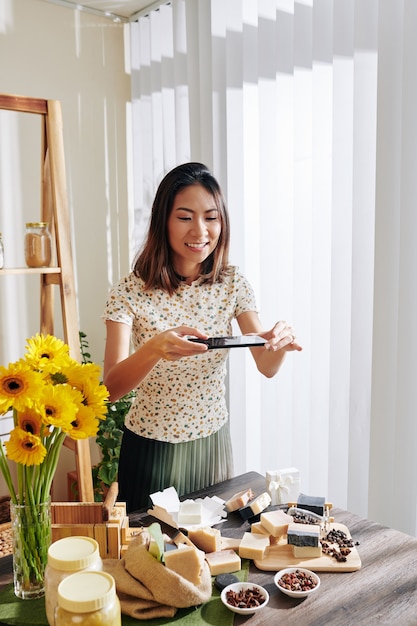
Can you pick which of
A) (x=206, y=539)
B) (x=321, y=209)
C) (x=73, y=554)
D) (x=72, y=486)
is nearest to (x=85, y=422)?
(x=73, y=554)

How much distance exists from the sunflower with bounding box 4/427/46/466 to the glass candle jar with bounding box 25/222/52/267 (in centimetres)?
160

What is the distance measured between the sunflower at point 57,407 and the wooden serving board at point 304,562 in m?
0.53

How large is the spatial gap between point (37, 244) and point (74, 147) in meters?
0.92

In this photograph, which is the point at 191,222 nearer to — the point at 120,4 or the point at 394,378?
the point at 394,378

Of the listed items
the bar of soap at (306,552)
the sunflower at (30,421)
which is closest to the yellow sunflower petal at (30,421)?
the sunflower at (30,421)

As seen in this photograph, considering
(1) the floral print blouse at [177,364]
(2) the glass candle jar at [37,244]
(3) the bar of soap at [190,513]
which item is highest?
(2) the glass candle jar at [37,244]

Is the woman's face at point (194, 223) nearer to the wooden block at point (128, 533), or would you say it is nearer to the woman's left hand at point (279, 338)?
the woman's left hand at point (279, 338)

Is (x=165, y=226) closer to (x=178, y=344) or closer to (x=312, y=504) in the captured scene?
(x=178, y=344)

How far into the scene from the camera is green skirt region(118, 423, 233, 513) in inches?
70.3

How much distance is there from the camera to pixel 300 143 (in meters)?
2.22

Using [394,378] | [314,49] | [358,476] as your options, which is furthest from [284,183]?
[358,476]

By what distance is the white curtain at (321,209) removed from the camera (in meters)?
1.89

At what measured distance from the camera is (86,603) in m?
0.84

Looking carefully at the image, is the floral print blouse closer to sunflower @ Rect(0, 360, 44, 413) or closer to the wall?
sunflower @ Rect(0, 360, 44, 413)
